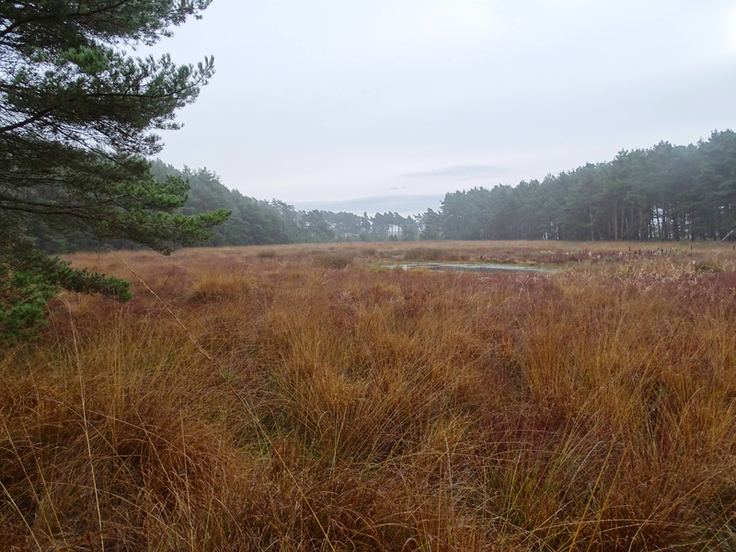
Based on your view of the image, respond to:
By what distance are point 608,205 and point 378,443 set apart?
49856mm

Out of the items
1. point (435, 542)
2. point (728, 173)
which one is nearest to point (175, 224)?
point (435, 542)

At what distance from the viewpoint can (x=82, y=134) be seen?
124 inches

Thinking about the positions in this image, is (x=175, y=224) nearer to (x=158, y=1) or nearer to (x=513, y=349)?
(x=158, y=1)

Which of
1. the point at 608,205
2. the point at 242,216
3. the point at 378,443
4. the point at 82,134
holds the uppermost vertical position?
the point at 242,216

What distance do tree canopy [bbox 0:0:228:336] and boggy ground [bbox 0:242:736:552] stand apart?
1.10m

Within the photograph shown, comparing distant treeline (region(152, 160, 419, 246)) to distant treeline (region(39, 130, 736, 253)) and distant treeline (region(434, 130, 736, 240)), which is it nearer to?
distant treeline (region(39, 130, 736, 253))

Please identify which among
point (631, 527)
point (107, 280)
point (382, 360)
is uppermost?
point (107, 280)

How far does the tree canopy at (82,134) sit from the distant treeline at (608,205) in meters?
13.3

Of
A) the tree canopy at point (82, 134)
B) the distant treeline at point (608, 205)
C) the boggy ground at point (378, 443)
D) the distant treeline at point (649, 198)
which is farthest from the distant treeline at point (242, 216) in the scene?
the distant treeline at point (649, 198)

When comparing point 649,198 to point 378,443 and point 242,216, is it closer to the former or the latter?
point 378,443

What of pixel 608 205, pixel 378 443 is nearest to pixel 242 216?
pixel 608 205

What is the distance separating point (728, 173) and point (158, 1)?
46.0 meters

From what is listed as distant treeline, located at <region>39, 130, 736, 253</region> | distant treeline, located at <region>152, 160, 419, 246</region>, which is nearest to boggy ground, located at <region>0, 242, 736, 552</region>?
distant treeline, located at <region>39, 130, 736, 253</region>

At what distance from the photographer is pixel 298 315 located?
332 centimetres
